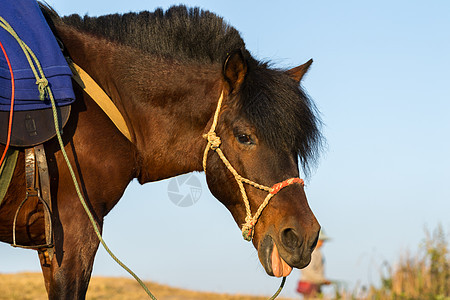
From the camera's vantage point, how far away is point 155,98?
3277 mm

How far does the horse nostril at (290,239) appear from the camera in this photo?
297 centimetres

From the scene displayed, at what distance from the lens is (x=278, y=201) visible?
119 inches

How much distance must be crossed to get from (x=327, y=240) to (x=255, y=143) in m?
7.69

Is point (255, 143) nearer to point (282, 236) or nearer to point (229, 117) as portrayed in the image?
point (229, 117)

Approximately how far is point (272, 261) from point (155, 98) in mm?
1259

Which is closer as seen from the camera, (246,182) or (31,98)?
(31,98)

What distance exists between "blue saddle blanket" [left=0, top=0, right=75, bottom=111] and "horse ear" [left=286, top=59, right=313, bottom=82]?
1.57m

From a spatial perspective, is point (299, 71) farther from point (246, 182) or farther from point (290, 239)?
point (290, 239)

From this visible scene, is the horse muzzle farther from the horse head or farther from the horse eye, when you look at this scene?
the horse eye

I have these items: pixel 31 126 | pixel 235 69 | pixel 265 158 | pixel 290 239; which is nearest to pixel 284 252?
pixel 290 239

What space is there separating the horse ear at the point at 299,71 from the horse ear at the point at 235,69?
21.8 inches

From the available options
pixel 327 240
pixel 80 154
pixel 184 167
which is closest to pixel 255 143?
pixel 184 167

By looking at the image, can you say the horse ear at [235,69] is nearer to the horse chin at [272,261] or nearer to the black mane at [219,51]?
the black mane at [219,51]

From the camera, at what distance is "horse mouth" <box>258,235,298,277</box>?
3070 mm
